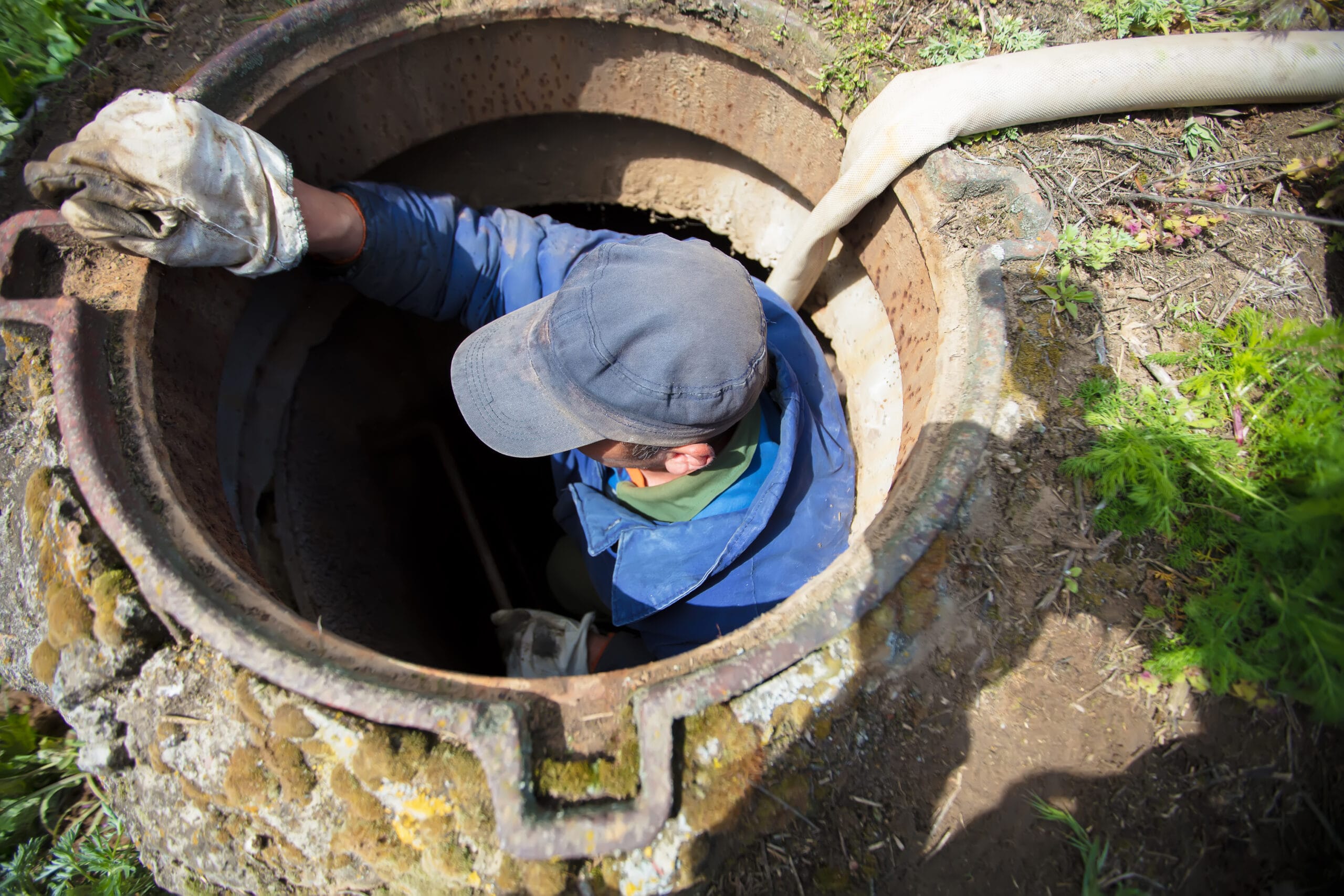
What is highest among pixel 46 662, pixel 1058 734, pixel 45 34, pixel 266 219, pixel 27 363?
pixel 45 34

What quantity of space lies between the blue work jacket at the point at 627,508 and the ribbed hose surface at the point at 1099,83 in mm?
544

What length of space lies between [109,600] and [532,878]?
3.13 feet

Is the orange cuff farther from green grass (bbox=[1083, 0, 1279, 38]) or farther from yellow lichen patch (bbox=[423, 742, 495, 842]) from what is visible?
green grass (bbox=[1083, 0, 1279, 38])

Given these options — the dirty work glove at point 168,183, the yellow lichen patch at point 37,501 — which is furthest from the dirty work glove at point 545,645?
the dirty work glove at point 168,183

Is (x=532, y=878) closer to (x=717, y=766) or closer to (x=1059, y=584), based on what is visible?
(x=717, y=766)

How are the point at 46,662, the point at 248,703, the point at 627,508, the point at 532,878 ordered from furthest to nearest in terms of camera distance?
the point at 627,508
the point at 46,662
the point at 248,703
the point at 532,878

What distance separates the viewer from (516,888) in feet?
3.64

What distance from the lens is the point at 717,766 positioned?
3.80 feet

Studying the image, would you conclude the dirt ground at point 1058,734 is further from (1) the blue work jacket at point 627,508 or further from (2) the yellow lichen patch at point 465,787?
(1) the blue work jacket at point 627,508

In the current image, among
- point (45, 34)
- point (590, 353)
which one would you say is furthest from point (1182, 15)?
point (45, 34)

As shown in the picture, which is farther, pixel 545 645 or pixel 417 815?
pixel 545 645

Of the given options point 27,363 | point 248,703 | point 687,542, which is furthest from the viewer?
point 687,542

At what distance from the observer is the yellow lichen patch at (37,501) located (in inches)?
52.7

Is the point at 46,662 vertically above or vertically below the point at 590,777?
above
